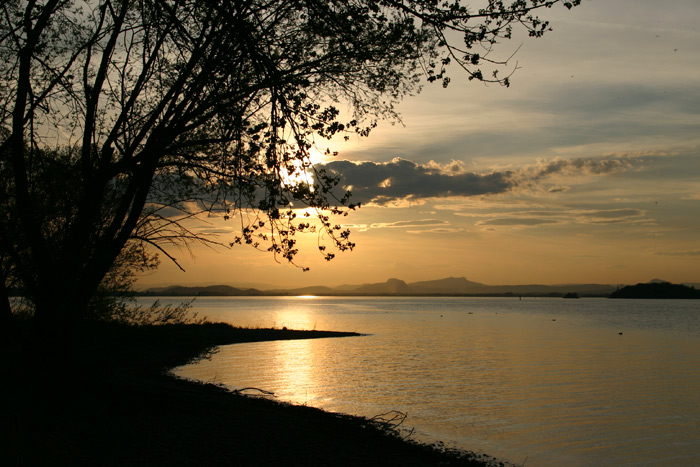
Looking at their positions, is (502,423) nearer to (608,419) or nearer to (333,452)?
(608,419)

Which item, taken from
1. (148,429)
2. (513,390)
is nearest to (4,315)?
(148,429)

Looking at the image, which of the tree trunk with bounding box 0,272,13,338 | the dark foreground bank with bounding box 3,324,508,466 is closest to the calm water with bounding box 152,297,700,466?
the dark foreground bank with bounding box 3,324,508,466

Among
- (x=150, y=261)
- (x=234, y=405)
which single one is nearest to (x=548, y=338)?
(x=150, y=261)

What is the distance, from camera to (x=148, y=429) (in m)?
12.3

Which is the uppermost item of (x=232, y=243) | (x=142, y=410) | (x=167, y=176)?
(x=167, y=176)

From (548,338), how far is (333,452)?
63.4 meters

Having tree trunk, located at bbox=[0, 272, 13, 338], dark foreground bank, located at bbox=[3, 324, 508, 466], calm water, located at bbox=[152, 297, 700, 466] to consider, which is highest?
tree trunk, located at bbox=[0, 272, 13, 338]

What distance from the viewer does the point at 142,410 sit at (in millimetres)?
13438

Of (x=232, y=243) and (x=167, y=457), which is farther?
(x=232, y=243)

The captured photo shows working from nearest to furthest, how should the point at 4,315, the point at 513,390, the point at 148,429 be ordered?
1. the point at 148,429
2. the point at 4,315
3. the point at 513,390

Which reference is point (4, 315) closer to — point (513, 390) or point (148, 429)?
point (148, 429)

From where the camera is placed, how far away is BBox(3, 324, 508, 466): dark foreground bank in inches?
421

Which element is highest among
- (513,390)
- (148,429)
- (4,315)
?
(4,315)

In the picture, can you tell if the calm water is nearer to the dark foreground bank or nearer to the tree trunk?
the dark foreground bank
